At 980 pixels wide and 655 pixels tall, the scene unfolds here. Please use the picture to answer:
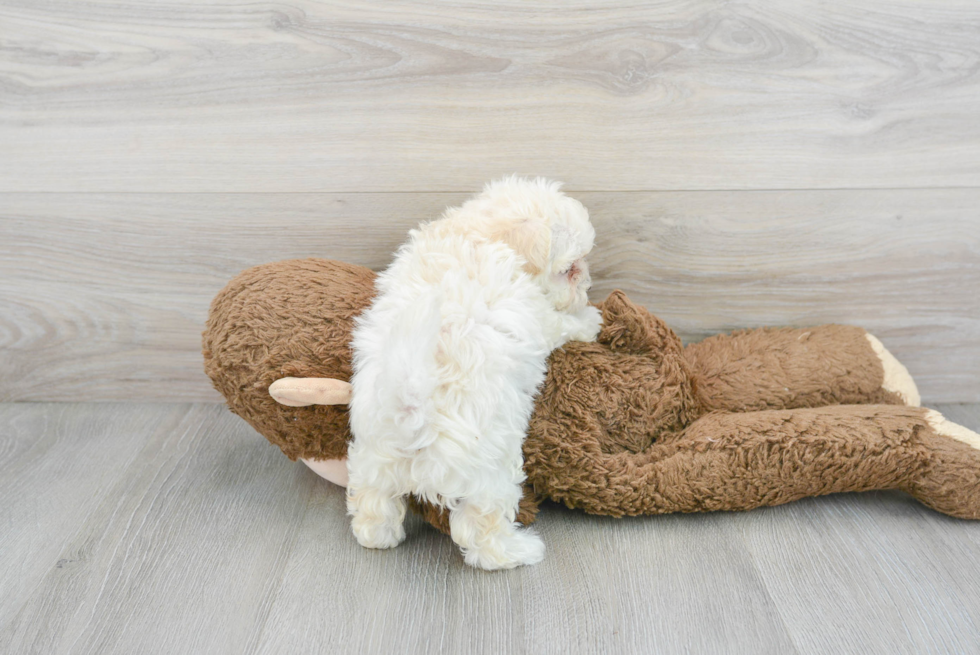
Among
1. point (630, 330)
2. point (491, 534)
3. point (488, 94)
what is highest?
point (488, 94)

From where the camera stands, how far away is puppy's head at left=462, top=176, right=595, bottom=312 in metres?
0.82

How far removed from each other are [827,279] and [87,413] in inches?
Result: 51.0

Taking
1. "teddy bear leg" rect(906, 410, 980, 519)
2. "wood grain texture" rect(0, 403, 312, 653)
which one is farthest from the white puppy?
"teddy bear leg" rect(906, 410, 980, 519)

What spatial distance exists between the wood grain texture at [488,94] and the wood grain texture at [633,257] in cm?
4

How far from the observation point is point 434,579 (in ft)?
2.67

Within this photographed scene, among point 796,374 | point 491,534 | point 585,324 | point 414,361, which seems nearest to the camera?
point 414,361

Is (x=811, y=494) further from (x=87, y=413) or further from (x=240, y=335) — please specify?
(x=87, y=413)

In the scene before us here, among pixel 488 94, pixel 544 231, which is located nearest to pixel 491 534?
pixel 544 231

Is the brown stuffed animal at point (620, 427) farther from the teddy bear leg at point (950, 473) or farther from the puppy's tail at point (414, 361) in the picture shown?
the puppy's tail at point (414, 361)

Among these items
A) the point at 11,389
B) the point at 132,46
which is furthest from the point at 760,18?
the point at 11,389

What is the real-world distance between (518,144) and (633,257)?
0.26 m

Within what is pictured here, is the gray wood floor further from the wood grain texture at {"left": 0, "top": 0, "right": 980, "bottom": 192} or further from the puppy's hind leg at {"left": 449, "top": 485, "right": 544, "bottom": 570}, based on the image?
the wood grain texture at {"left": 0, "top": 0, "right": 980, "bottom": 192}

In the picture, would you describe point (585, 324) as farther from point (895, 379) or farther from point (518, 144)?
point (895, 379)

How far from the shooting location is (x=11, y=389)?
1.23 m
